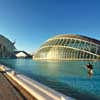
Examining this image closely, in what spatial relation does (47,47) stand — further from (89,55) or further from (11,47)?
(11,47)

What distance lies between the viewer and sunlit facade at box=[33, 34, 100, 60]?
67.4 metres

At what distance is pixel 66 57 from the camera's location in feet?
240

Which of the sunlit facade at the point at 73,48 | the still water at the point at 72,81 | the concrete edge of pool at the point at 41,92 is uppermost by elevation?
the sunlit facade at the point at 73,48

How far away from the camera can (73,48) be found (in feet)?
233

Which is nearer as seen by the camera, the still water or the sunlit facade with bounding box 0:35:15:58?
the still water

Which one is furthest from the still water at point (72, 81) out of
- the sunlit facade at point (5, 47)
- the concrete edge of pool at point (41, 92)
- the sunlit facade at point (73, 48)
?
the sunlit facade at point (5, 47)

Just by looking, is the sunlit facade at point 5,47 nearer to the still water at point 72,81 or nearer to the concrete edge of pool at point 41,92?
the still water at point 72,81

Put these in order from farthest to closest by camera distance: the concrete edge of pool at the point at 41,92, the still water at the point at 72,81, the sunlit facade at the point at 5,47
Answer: the sunlit facade at the point at 5,47, the still water at the point at 72,81, the concrete edge of pool at the point at 41,92

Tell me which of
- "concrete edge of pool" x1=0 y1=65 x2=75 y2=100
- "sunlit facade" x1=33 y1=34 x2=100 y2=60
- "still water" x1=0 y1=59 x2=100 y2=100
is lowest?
"still water" x1=0 y1=59 x2=100 y2=100

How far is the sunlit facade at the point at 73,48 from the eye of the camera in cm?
6744

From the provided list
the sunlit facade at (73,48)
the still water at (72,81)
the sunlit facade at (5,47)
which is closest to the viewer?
the still water at (72,81)

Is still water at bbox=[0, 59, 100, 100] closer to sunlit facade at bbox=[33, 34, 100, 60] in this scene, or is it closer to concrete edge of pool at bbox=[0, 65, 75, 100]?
concrete edge of pool at bbox=[0, 65, 75, 100]

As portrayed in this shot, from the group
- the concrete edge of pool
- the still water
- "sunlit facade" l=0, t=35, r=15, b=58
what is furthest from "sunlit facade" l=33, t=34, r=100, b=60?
"sunlit facade" l=0, t=35, r=15, b=58

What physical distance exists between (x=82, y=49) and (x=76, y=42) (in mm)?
4382
